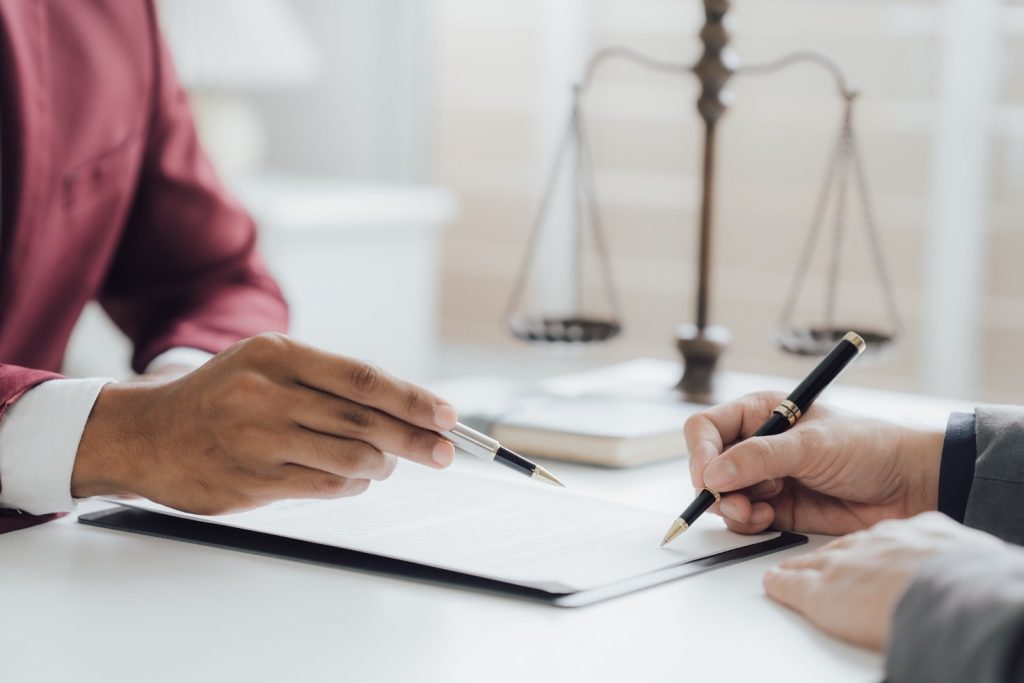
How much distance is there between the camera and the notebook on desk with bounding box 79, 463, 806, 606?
2.45 ft

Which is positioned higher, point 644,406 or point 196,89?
point 196,89

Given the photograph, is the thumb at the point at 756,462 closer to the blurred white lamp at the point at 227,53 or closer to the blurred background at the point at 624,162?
the blurred background at the point at 624,162

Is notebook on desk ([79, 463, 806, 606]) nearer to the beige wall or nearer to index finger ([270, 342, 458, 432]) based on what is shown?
index finger ([270, 342, 458, 432])

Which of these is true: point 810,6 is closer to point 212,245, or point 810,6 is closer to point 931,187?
point 931,187

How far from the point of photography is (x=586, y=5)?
3545mm

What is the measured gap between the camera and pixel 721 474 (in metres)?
0.85

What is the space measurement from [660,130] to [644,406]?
7.52ft

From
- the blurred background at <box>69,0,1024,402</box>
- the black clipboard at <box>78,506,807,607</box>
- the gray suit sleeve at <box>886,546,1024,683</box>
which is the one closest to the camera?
the gray suit sleeve at <box>886,546,1024,683</box>

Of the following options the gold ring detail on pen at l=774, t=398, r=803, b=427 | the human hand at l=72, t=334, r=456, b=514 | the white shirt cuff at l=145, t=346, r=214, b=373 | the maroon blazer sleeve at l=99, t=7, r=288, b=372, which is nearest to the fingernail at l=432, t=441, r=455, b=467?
the human hand at l=72, t=334, r=456, b=514

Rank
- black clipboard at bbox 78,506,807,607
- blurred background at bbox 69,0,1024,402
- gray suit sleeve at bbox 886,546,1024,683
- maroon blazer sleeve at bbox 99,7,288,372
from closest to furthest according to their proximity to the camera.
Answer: gray suit sleeve at bbox 886,546,1024,683 → black clipboard at bbox 78,506,807,607 → maroon blazer sleeve at bbox 99,7,288,372 → blurred background at bbox 69,0,1024,402

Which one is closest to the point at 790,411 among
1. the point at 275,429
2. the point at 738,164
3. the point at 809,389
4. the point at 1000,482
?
the point at 809,389

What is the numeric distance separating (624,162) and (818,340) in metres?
2.18

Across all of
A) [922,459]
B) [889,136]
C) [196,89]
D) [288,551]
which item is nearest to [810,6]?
[889,136]

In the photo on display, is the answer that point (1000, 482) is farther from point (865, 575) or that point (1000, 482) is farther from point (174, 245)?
point (174, 245)
